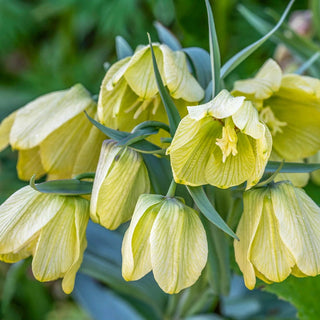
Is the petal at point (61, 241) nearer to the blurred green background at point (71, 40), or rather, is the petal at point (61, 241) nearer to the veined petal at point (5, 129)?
the veined petal at point (5, 129)

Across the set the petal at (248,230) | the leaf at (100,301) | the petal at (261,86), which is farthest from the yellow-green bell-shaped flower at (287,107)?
the leaf at (100,301)

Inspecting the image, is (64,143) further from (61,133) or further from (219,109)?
(219,109)

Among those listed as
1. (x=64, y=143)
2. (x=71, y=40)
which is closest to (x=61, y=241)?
(x=64, y=143)

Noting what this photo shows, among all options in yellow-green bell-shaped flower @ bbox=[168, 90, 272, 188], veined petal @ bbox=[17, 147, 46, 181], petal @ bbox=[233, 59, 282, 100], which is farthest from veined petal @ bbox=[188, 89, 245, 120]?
veined petal @ bbox=[17, 147, 46, 181]

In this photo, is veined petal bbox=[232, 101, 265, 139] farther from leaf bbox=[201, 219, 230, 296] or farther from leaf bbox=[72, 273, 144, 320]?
leaf bbox=[72, 273, 144, 320]

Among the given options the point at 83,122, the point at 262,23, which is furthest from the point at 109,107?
the point at 262,23

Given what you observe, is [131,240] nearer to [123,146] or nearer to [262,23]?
[123,146]
